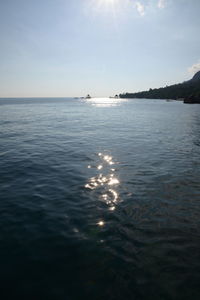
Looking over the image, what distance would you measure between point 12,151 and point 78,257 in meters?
15.8

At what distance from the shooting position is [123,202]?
9.55m

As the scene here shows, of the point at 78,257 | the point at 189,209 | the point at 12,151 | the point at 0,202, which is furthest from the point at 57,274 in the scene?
the point at 12,151

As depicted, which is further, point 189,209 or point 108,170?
point 108,170

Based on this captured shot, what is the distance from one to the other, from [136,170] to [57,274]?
9.51m

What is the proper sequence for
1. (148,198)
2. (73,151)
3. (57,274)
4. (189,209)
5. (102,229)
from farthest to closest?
(73,151)
(148,198)
(189,209)
(102,229)
(57,274)

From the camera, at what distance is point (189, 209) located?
9.03 metres

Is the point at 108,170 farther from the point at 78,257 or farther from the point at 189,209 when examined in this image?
the point at 78,257

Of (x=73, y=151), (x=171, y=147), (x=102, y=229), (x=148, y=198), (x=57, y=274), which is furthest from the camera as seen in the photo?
(x=171, y=147)

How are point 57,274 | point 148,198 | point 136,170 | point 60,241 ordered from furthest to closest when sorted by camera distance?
point 136,170, point 148,198, point 60,241, point 57,274

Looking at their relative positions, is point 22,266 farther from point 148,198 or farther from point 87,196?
point 148,198

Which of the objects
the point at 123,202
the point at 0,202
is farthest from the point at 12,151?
the point at 123,202

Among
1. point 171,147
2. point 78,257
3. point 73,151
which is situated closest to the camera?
point 78,257

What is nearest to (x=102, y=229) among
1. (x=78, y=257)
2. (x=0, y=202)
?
(x=78, y=257)

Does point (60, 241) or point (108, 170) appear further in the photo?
point (108, 170)
